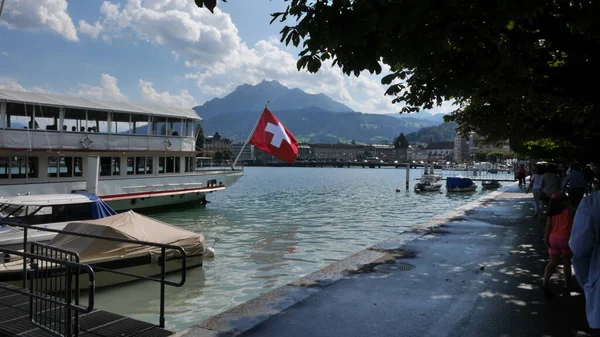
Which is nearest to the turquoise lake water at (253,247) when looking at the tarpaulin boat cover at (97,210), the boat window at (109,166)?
A: the boat window at (109,166)

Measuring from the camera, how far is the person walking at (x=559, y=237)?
25.6ft

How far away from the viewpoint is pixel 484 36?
7703 mm

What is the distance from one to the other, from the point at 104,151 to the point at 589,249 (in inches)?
1042

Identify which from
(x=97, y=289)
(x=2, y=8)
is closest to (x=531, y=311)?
(x=97, y=289)

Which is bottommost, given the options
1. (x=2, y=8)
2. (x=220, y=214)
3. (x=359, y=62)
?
(x=220, y=214)

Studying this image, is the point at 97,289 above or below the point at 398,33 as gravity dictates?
below

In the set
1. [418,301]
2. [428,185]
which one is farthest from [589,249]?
[428,185]

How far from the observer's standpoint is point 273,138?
24250mm

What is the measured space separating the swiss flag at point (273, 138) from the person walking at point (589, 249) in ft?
63.0

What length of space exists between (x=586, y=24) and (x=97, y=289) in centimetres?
1133

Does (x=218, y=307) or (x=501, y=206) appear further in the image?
(x=501, y=206)

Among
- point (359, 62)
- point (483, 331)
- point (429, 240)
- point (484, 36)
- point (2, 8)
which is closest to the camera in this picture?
point (483, 331)

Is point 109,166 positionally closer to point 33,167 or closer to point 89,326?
point 33,167

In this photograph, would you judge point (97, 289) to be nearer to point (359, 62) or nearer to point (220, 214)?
point (359, 62)
